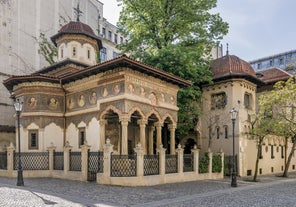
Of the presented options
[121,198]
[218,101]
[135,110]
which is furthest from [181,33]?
[121,198]

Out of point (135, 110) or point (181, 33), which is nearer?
point (135, 110)

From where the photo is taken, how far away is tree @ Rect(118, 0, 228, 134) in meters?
23.7

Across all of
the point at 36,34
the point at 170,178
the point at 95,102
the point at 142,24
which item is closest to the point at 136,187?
the point at 170,178

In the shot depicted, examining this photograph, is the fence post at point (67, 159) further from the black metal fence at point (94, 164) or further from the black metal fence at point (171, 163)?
the black metal fence at point (171, 163)

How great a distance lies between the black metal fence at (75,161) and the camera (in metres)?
17.5

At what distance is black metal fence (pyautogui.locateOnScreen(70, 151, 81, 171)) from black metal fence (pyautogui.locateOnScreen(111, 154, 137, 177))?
275 cm

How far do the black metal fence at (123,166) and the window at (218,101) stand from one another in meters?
12.1

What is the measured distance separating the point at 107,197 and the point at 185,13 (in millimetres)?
16726

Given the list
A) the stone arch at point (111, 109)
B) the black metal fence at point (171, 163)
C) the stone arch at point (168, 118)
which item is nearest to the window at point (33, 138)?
the stone arch at point (111, 109)

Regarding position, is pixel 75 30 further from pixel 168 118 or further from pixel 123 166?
pixel 123 166

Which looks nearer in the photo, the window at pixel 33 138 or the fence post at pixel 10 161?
the fence post at pixel 10 161

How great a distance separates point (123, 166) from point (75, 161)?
3652 millimetres

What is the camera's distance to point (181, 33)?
79.8 feet

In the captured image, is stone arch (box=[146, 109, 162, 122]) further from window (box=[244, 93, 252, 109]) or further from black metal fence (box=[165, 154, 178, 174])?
window (box=[244, 93, 252, 109])
